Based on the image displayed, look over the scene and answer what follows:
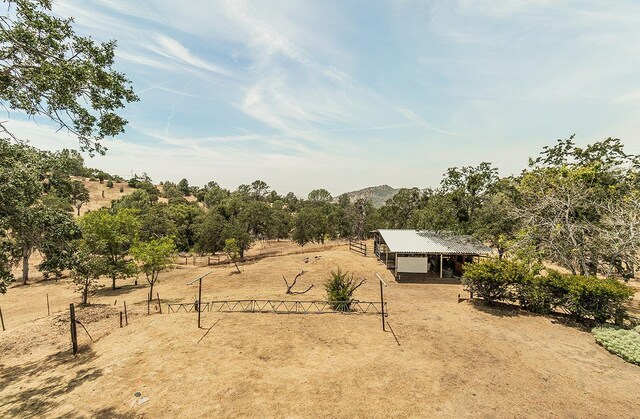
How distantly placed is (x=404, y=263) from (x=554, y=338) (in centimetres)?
1460

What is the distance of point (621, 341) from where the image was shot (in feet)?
47.5

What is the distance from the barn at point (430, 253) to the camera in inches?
1143

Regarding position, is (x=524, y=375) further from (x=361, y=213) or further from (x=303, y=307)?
(x=361, y=213)

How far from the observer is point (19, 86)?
8547 millimetres

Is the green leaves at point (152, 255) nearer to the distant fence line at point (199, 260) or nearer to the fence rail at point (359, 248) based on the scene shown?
the distant fence line at point (199, 260)

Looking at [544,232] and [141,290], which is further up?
[544,232]

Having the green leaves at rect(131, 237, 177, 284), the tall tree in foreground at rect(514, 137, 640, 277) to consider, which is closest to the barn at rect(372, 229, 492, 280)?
the tall tree in foreground at rect(514, 137, 640, 277)

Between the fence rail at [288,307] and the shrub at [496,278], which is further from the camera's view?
the fence rail at [288,307]

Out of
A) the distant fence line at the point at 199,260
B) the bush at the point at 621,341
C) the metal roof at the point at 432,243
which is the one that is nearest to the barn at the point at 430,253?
the metal roof at the point at 432,243

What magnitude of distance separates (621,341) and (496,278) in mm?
6375

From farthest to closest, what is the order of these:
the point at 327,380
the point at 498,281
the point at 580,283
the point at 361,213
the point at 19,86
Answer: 1. the point at 361,213
2. the point at 498,281
3. the point at 580,283
4. the point at 327,380
5. the point at 19,86

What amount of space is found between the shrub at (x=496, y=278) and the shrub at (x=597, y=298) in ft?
8.55

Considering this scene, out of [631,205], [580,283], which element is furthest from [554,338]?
[631,205]

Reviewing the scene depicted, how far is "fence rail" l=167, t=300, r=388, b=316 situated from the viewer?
19.7 meters
